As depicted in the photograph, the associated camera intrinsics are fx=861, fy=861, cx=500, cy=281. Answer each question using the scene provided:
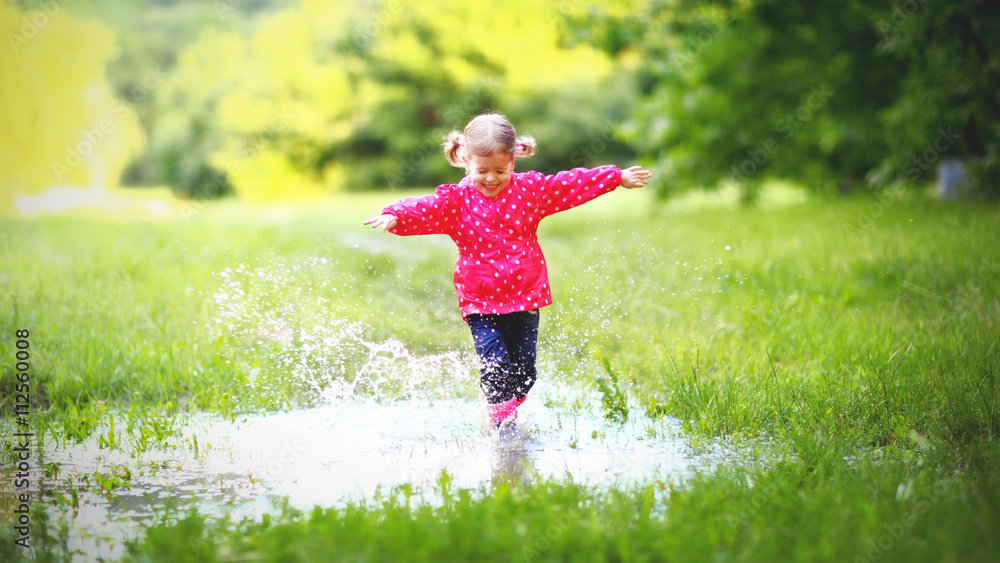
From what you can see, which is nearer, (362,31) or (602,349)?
(602,349)

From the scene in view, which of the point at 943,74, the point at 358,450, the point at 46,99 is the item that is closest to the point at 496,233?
the point at 358,450

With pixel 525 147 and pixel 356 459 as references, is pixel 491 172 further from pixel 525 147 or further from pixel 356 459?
pixel 356 459

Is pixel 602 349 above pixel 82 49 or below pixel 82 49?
below

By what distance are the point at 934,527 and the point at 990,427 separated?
1.26 m

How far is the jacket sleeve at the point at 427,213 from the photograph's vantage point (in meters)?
4.02

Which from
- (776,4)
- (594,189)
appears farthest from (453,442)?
(776,4)

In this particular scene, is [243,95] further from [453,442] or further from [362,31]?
[453,442]

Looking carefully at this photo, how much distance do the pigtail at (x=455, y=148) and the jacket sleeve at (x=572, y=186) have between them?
407 mm

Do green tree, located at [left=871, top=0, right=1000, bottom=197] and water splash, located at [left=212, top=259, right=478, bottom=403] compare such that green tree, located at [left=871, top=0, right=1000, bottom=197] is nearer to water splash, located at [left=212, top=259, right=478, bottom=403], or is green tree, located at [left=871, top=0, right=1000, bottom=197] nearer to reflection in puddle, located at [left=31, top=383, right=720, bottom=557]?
water splash, located at [left=212, top=259, right=478, bottom=403]

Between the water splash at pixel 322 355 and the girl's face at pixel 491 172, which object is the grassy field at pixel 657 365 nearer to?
the water splash at pixel 322 355

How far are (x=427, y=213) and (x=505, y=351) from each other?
0.75 meters

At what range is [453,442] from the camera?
3.93 meters

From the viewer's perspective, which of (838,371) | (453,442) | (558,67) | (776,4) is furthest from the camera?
(558,67)

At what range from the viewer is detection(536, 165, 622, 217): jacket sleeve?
421cm
